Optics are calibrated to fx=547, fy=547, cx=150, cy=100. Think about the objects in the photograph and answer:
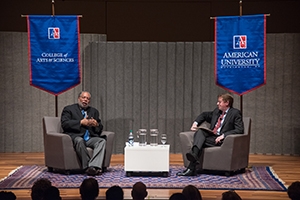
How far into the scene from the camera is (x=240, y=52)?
7449 millimetres

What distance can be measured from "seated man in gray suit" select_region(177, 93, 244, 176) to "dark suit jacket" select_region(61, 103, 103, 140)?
125 cm

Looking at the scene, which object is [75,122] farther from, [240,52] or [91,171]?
[240,52]

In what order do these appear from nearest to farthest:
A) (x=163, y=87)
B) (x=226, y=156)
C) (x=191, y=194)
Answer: (x=191, y=194) → (x=226, y=156) → (x=163, y=87)

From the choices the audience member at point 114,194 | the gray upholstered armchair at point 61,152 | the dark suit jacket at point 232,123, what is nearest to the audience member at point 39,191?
the audience member at point 114,194

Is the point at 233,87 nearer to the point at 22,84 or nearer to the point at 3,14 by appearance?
the point at 22,84

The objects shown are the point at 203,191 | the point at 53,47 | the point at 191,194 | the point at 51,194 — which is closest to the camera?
the point at 51,194

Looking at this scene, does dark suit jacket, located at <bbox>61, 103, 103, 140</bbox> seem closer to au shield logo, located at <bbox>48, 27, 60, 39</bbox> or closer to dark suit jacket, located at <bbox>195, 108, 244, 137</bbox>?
au shield logo, located at <bbox>48, 27, 60, 39</bbox>

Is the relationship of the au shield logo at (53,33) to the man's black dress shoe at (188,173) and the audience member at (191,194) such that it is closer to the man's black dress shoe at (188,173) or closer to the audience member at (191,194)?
the man's black dress shoe at (188,173)

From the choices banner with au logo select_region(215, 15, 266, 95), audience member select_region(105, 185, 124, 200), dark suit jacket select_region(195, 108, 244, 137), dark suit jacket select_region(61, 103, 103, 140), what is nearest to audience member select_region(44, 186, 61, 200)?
audience member select_region(105, 185, 124, 200)

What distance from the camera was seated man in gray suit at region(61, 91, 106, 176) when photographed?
21.9 feet

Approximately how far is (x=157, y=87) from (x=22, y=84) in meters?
2.13

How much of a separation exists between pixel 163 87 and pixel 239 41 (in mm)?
1619

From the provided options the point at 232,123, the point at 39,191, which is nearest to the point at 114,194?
the point at 39,191

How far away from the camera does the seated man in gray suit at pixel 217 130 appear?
21.9 ft
